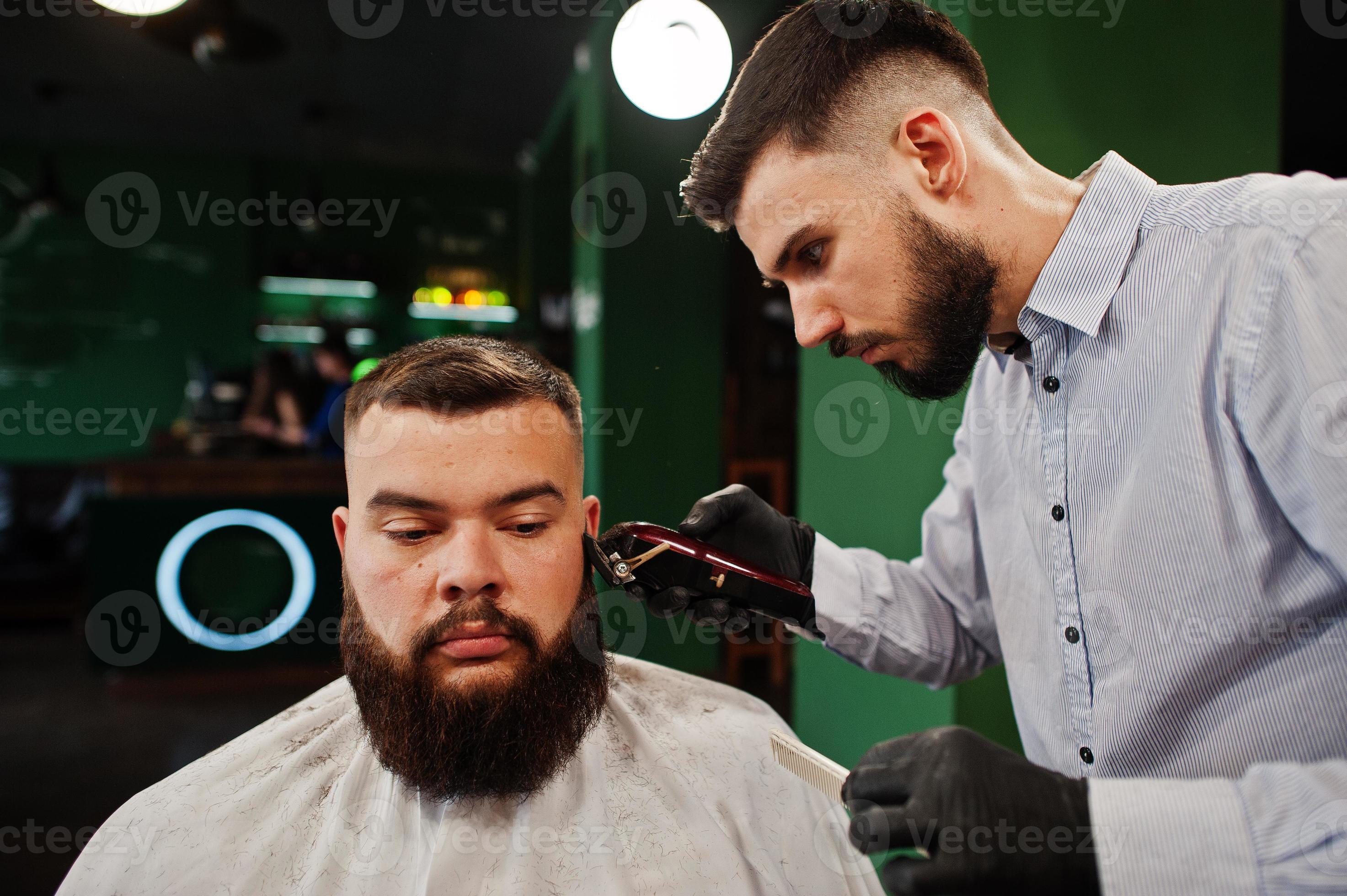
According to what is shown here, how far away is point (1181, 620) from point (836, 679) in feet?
2.35

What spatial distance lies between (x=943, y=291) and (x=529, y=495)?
644 mm

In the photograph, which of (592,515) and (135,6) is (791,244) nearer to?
(592,515)

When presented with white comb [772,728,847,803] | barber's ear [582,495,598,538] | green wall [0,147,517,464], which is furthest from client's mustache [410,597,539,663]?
green wall [0,147,517,464]

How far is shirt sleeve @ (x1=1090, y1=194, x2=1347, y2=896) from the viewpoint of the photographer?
64 cm

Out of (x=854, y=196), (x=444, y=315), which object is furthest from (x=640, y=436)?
(x=444, y=315)

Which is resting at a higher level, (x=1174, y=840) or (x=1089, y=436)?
(x=1089, y=436)

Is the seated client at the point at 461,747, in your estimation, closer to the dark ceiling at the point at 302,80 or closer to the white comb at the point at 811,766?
the white comb at the point at 811,766

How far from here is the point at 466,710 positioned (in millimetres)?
1034

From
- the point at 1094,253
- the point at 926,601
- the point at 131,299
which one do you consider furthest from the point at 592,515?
the point at 131,299

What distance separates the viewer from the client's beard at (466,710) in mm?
1028

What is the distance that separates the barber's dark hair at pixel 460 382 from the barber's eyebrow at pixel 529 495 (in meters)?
0.12

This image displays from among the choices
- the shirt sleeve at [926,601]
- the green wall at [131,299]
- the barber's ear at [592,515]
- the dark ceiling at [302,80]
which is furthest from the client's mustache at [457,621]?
the green wall at [131,299]

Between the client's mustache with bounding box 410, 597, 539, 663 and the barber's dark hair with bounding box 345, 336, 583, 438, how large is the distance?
0.28 m

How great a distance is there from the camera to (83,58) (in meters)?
2.04
